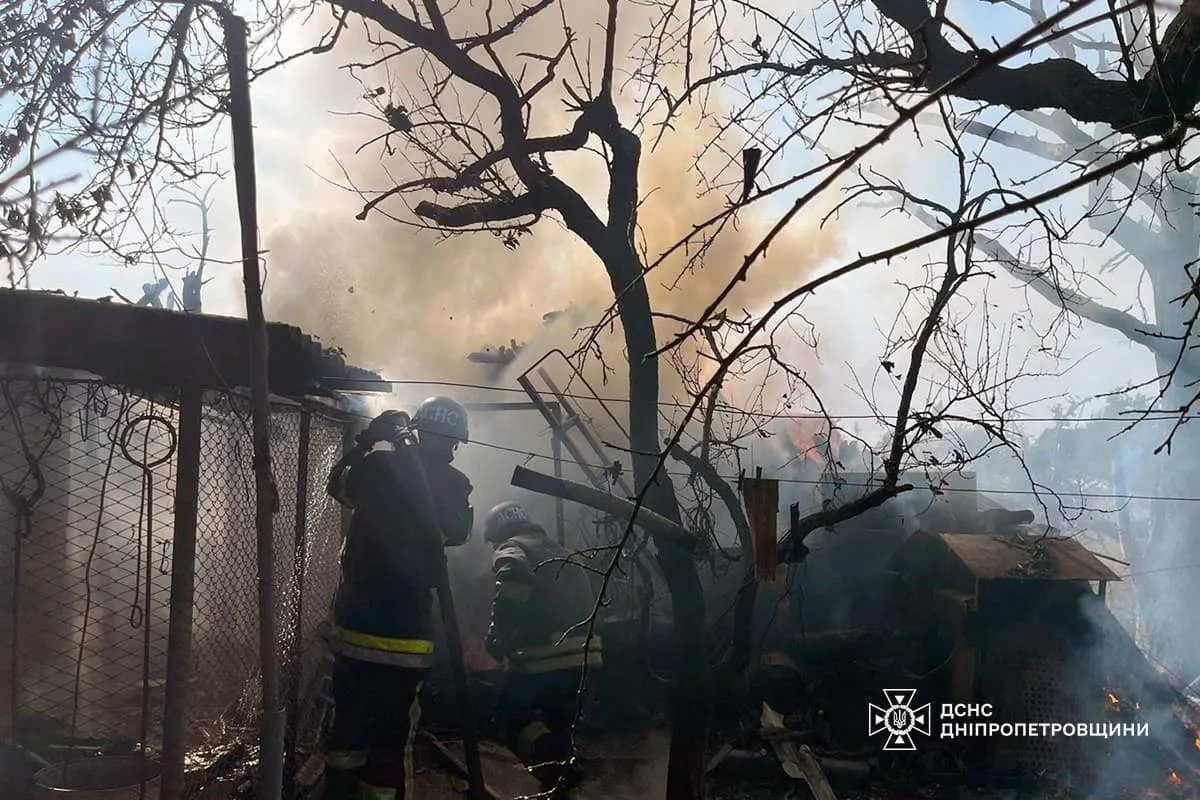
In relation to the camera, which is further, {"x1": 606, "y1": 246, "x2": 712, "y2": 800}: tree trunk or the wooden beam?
{"x1": 606, "y1": 246, "x2": 712, "y2": 800}: tree trunk

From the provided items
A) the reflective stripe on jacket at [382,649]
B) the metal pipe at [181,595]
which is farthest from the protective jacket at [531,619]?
the metal pipe at [181,595]

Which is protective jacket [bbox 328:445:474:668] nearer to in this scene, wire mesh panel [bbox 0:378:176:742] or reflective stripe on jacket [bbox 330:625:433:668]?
reflective stripe on jacket [bbox 330:625:433:668]

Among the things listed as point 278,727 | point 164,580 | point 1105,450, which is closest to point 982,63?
point 278,727

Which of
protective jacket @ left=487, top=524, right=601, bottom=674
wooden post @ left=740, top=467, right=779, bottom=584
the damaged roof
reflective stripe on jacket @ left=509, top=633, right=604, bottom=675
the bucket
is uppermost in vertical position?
the damaged roof

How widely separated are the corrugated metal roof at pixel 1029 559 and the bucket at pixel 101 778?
6568 millimetres

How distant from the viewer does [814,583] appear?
29.2 ft

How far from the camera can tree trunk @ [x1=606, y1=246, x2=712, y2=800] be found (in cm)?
391

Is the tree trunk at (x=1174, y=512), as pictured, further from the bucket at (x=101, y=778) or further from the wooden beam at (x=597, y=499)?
the bucket at (x=101, y=778)

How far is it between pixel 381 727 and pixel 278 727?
1888mm

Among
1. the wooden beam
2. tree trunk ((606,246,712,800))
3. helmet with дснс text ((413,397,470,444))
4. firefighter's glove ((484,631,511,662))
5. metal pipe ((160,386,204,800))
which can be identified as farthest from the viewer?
firefighter's glove ((484,631,511,662))

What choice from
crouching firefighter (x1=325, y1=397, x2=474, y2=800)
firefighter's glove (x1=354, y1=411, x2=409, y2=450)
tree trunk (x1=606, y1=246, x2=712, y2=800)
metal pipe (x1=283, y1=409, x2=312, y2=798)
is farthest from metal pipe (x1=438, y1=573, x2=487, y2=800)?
tree trunk (x1=606, y1=246, x2=712, y2=800)

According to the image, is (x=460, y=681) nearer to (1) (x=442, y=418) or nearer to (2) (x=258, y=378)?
(1) (x=442, y=418)

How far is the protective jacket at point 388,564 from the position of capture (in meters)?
4.48

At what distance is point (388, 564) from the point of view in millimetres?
4535
